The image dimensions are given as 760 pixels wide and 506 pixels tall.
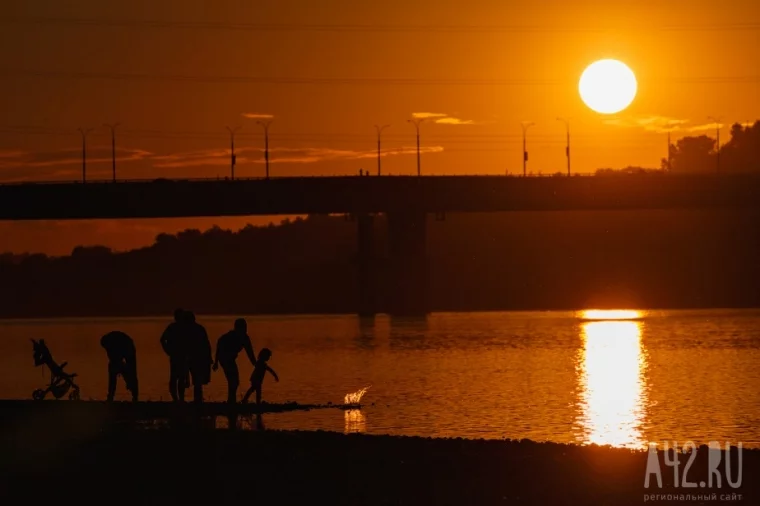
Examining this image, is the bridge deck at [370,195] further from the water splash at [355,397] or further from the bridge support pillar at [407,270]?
the water splash at [355,397]

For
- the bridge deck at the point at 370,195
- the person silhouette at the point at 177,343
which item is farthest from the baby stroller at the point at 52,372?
the bridge deck at the point at 370,195

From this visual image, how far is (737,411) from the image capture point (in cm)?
4072

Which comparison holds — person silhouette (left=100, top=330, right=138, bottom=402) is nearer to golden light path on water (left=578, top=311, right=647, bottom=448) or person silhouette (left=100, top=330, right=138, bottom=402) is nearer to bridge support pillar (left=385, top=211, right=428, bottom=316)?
golden light path on water (left=578, top=311, right=647, bottom=448)

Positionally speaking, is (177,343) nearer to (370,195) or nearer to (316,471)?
(316,471)

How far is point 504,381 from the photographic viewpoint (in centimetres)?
5631

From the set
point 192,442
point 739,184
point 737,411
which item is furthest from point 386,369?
point 739,184

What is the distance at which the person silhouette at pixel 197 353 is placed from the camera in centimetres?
3169

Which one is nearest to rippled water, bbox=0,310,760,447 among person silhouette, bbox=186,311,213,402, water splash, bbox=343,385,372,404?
water splash, bbox=343,385,372,404

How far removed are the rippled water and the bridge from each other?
1911 cm

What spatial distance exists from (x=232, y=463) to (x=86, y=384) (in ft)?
103

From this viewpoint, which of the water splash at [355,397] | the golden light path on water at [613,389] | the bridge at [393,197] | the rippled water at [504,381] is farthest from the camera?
the bridge at [393,197]

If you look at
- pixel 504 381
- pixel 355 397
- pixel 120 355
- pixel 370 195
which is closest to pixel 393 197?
pixel 370 195

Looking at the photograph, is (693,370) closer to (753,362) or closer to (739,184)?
(753,362)

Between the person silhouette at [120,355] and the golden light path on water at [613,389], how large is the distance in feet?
36.4
